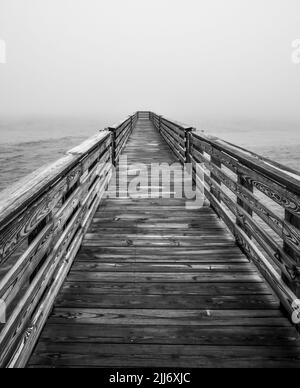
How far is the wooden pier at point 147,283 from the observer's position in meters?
2.39

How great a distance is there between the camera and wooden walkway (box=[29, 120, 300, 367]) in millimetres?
2465

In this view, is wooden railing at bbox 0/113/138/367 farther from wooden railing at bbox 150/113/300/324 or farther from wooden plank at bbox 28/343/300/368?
wooden railing at bbox 150/113/300/324

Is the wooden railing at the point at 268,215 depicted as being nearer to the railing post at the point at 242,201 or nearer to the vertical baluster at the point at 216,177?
the railing post at the point at 242,201

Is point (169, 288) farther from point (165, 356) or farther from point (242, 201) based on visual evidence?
point (242, 201)

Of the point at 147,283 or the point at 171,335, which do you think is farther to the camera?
the point at 147,283

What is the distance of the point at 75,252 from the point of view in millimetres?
3994

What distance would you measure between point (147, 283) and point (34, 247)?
1.36 metres

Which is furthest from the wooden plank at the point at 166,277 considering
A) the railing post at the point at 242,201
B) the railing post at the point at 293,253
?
the railing post at the point at 293,253

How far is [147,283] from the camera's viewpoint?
11.4 feet

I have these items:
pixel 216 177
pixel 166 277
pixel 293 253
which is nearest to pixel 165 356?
pixel 166 277

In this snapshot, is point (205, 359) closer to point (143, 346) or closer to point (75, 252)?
point (143, 346)

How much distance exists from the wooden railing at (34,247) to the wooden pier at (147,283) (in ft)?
0.04

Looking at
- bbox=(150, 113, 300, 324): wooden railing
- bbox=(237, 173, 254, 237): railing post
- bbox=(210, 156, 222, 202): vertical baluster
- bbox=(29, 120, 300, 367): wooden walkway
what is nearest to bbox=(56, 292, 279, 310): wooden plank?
bbox=(29, 120, 300, 367): wooden walkway
